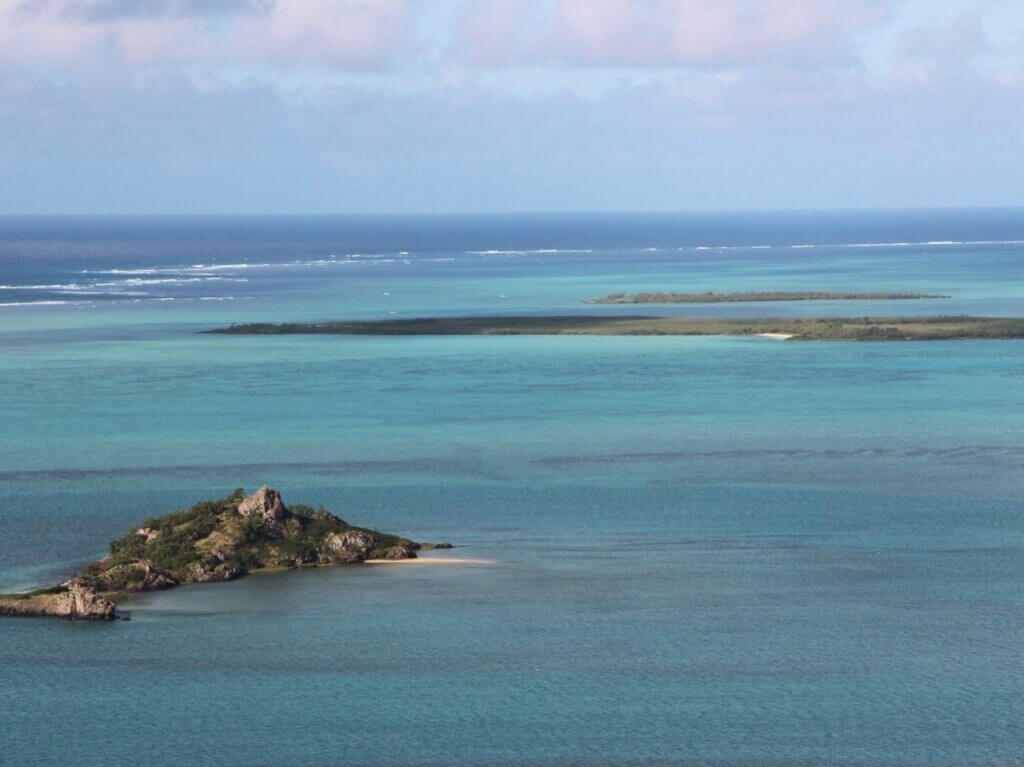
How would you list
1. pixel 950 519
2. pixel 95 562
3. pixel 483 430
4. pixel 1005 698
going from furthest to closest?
pixel 483 430
pixel 950 519
pixel 95 562
pixel 1005 698

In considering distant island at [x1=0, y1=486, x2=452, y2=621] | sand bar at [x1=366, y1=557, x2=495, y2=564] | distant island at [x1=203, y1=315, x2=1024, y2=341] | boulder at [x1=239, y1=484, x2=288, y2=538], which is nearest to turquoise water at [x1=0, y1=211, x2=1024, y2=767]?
sand bar at [x1=366, y1=557, x2=495, y2=564]

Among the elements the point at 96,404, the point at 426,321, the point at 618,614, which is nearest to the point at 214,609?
the point at 618,614

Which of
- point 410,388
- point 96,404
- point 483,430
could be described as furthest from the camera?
point 410,388

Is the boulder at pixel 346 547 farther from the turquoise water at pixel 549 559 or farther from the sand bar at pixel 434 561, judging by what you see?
the turquoise water at pixel 549 559

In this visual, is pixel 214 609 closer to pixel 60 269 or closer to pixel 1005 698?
pixel 1005 698

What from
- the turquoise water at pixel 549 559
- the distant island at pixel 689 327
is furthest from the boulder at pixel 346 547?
the distant island at pixel 689 327

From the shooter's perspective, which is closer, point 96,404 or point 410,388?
point 96,404
